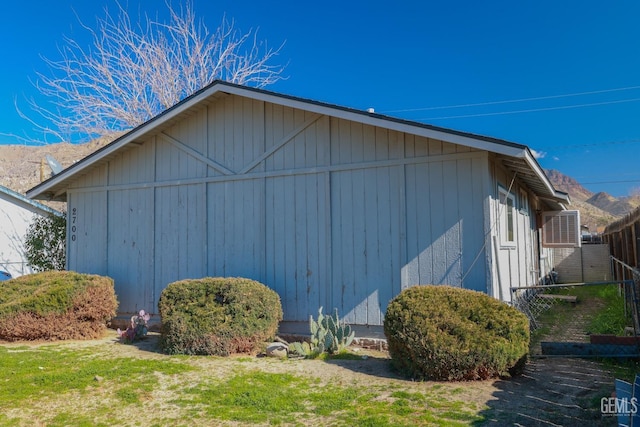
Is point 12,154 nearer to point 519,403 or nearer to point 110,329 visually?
point 110,329

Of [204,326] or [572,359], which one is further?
[204,326]

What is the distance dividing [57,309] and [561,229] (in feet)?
42.7

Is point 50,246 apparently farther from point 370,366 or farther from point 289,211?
point 370,366

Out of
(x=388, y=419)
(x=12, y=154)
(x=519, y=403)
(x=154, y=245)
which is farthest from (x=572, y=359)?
(x=12, y=154)

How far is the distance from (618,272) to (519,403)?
36.7 feet

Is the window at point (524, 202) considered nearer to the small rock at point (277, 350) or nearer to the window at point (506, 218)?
the window at point (506, 218)

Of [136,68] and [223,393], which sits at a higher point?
[136,68]

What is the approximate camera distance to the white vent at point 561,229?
13.5 m

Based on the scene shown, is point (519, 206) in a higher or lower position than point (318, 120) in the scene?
lower

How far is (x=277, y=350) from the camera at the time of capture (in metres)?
6.77

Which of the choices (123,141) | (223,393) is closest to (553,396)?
(223,393)

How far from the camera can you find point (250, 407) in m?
4.50

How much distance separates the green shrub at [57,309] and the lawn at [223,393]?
4.42 feet

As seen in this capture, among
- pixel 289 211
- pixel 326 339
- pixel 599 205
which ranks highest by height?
pixel 599 205
